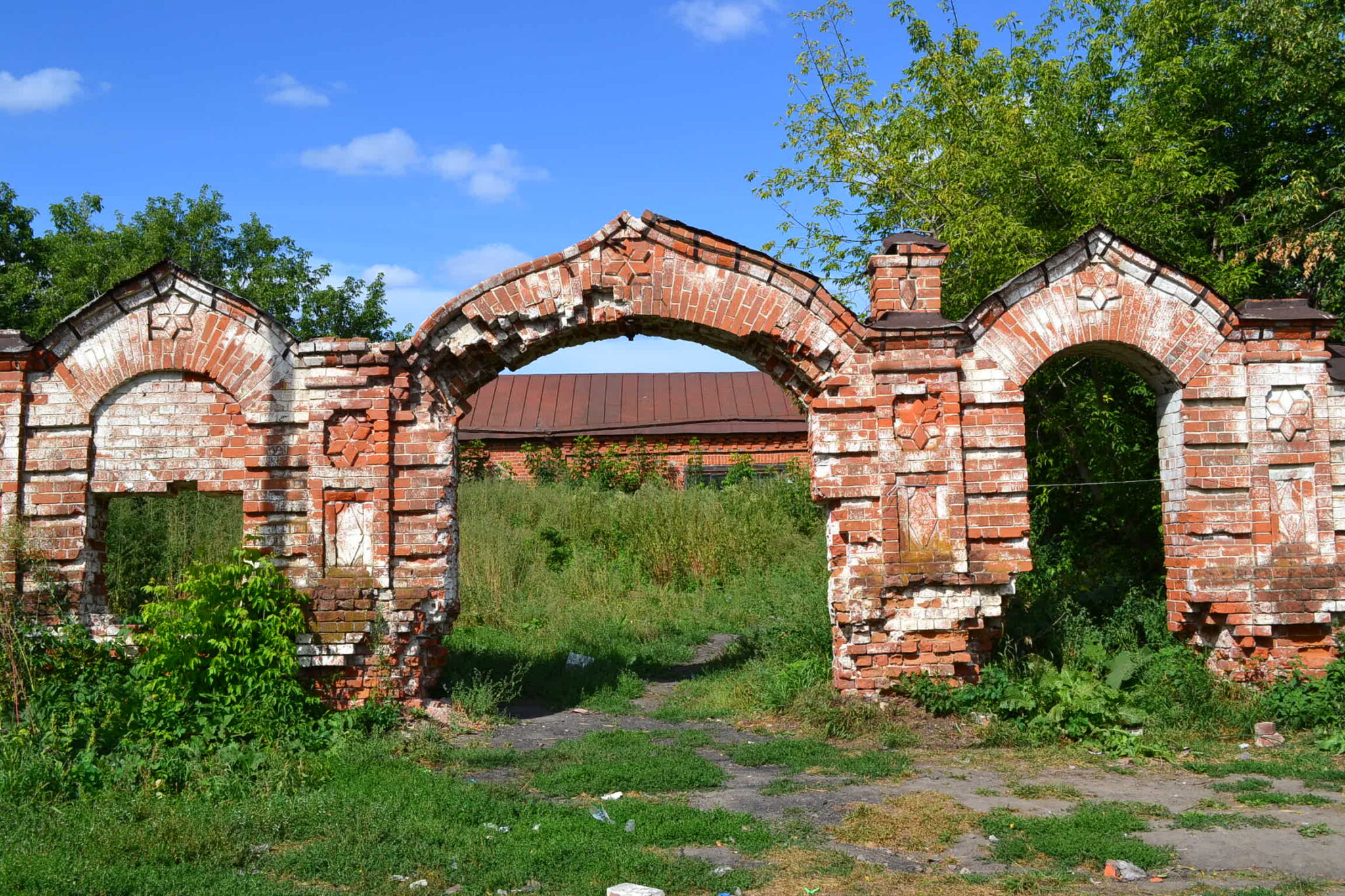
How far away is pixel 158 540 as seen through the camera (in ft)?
46.7

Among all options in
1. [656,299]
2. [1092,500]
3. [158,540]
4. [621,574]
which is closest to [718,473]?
[621,574]

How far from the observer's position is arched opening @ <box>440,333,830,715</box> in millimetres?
10484

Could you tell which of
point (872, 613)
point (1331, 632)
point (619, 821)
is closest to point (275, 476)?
point (619, 821)

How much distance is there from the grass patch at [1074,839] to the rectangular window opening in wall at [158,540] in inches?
417

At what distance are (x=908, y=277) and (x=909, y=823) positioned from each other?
4.62 meters

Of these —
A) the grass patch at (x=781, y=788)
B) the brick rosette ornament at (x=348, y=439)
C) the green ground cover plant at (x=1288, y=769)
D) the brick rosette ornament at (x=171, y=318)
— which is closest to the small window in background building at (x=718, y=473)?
the brick rosette ornament at (x=348, y=439)

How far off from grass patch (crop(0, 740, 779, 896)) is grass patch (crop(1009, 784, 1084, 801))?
5.90 feet

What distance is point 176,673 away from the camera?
287 inches

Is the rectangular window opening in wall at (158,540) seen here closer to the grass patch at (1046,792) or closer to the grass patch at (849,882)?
the grass patch at (849,882)

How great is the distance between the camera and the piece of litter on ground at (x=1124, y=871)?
4.79 m

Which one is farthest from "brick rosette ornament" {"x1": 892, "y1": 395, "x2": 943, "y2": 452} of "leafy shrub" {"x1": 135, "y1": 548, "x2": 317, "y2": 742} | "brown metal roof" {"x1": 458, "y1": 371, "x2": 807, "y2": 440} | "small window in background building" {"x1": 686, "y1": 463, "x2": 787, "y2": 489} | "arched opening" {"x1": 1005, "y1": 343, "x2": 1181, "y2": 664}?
"brown metal roof" {"x1": 458, "y1": 371, "x2": 807, "y2": 440}

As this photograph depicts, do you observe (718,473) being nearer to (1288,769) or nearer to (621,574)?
(621,574)

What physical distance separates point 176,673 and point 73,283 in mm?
15750

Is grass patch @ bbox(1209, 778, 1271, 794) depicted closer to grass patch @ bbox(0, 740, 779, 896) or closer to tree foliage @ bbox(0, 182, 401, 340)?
grass patch @ bbox(0, 740, 779, 896)
